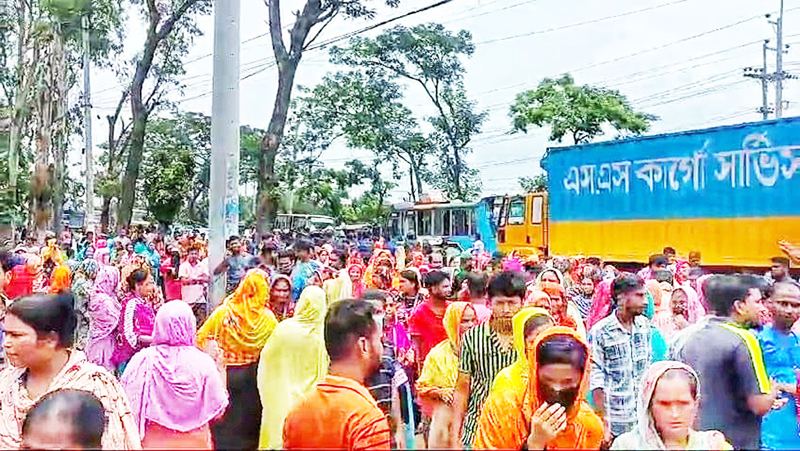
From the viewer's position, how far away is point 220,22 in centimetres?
1209

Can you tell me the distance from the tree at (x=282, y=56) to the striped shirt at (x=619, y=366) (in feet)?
56.3

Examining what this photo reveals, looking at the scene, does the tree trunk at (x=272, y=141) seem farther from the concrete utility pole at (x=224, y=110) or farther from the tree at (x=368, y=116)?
the tree at (x=368, y=116)

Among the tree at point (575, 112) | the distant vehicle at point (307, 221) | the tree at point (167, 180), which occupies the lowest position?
the distant vehicle at point (307, 221)

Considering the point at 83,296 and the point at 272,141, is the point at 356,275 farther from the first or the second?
the point at 272,141

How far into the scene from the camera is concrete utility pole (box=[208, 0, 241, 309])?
12078 millimetres

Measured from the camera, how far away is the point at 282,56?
22.5m

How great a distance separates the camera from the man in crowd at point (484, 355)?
17.6 feet

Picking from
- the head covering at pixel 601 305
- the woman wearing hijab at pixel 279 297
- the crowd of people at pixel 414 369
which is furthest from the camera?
the head covering at pixel 601 305

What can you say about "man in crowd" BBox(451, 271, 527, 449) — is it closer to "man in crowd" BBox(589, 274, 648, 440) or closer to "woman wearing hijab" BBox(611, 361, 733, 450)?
"man in crowd" BBox(589, 274, 648, 440)

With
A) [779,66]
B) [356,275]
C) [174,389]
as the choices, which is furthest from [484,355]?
[779,66]

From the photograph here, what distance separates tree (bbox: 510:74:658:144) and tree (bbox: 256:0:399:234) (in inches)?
423

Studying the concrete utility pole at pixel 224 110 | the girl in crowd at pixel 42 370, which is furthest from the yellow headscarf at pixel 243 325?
the concrete utility pole at pixel 224 110

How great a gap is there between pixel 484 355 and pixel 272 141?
58.0ft

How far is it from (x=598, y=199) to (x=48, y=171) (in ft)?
45.1
